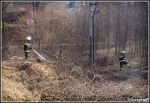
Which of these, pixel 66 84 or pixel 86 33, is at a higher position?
pixel 86 33

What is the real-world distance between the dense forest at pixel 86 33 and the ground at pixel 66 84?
192 centimetres

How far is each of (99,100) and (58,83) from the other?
5.93 ft

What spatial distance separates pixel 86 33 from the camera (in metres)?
15.3

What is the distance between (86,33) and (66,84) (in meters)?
7.36

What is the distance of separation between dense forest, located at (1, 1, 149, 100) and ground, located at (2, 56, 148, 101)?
1924mm

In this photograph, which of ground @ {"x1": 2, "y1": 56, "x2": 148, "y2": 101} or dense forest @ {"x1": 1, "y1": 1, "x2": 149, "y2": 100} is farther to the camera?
dense forest @ {"x1": 1, "y1": 1, "x2": 149, "y2": 100}

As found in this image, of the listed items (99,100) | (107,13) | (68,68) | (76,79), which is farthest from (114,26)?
(99,100)

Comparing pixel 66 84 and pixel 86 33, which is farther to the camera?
pixel 86 33

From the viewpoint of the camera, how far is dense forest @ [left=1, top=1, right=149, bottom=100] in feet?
42.5

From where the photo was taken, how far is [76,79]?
29.7 ft

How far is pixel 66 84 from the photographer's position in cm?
845

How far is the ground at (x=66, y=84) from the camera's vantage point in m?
7.54

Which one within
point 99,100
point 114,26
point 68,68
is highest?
point 114,26

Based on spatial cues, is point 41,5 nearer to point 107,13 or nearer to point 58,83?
point 107,13
